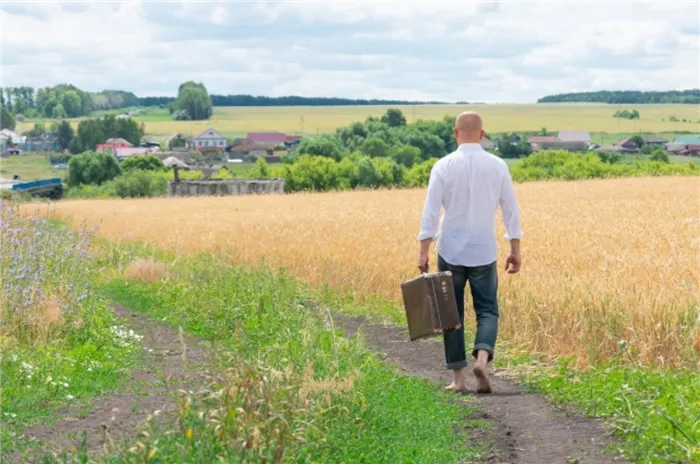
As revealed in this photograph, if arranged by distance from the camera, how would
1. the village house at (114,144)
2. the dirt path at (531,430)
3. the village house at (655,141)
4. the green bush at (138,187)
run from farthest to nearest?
the village house at (114,144) → the village house at (655,141) → the green bush at (138,187) → the dirt path at (531,430)

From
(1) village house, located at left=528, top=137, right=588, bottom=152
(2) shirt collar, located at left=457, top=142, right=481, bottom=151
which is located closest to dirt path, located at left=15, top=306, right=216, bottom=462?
(2) shirt collar, located at left=457, top=142, right=481, bottom=151

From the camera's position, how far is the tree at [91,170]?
392 feet

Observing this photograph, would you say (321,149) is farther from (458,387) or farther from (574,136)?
(458,387)

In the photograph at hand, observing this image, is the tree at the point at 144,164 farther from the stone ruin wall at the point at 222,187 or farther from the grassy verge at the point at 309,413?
the grassy verge at the point at 309,413

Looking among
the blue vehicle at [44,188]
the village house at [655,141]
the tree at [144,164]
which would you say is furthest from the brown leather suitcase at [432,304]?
the village house at [655,141]

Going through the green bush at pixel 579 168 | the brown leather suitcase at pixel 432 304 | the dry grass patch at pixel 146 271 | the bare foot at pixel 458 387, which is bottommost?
the green bush at pixel 579 168

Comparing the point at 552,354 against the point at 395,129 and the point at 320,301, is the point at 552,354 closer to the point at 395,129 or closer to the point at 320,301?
the point at 320,301

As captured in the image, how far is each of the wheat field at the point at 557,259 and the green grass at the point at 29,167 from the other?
404ft

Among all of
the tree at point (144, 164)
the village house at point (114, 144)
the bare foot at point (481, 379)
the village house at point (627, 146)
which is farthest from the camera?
the village house at point (114, 144)

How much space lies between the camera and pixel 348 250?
20062 mm

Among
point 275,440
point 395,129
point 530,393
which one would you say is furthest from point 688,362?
point 395,129

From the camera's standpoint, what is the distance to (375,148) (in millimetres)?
144750

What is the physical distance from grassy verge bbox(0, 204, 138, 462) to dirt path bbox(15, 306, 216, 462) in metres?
0.19

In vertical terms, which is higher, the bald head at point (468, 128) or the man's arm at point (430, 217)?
the bald head at point (468, 128)
